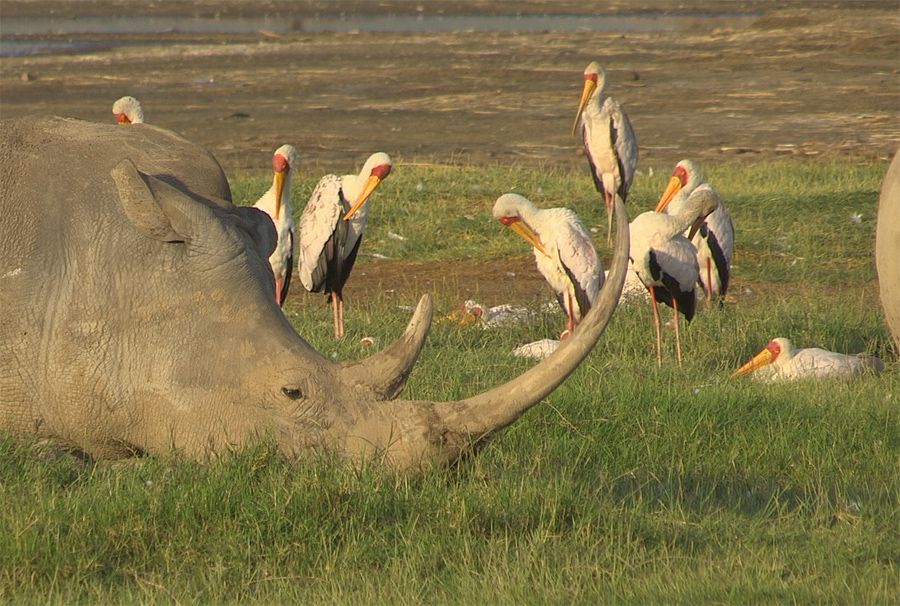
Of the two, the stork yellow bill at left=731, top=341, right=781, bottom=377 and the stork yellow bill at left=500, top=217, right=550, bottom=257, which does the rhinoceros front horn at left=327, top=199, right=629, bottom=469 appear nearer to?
the stork yellow bill at left=731, top=341, right=781, bottom=377

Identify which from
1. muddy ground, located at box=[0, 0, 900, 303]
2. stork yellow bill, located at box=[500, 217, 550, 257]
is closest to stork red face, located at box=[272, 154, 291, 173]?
muddy ground, located at box=[0, 0, 900, 303]

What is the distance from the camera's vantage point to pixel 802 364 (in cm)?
746

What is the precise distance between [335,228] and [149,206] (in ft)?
17.0

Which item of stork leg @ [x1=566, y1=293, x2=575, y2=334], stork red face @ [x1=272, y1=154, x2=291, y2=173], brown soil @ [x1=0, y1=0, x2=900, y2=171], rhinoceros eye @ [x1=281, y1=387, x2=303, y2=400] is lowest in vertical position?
brown soil @ [x1=0, y1=0, x2=900, y2=171]

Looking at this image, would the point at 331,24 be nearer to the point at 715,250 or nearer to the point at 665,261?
the point at 715,250

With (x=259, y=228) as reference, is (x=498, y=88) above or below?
below

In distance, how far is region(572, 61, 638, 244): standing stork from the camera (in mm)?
12516

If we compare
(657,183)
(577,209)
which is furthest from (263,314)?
(657,183)

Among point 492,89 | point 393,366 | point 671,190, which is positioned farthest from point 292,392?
point 492,89

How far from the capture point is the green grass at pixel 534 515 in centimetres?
423

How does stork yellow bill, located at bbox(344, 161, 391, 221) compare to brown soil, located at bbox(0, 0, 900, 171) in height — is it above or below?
above

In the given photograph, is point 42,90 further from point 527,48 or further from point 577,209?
point 577,209


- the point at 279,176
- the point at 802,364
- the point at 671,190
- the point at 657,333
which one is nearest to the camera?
the point at 802,364

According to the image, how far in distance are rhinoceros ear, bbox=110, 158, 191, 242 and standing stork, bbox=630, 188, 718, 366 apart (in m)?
4.03
